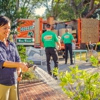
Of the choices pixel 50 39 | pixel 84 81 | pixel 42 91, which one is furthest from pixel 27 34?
pixel 84 81

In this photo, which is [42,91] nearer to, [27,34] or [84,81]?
A: [84,81]

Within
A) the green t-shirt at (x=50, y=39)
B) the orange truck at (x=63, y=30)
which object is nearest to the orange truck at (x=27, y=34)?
the orange truck at (x=63, y=30)

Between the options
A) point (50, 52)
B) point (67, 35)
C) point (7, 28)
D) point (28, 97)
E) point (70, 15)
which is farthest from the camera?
point (70, 15)

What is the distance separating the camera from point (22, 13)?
10.2 meters

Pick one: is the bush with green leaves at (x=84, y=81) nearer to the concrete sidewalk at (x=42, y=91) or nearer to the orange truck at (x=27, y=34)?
the concrete sidewalk at (x=42, y=91)

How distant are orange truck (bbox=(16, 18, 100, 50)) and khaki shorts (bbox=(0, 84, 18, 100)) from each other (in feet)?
49.8

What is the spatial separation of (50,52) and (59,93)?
127 inches

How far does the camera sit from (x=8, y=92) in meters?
3.13

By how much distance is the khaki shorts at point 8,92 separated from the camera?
307 centimetres

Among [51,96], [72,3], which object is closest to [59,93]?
[51,96]

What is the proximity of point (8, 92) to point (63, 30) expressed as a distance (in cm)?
1587

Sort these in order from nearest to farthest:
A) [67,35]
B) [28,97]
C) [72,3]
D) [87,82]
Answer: [87,82] → [28,97] → [67,35] → [72,3]

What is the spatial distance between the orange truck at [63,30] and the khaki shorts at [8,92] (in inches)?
598

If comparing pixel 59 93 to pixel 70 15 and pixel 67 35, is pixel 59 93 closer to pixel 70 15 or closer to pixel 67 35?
pixel 67 35
